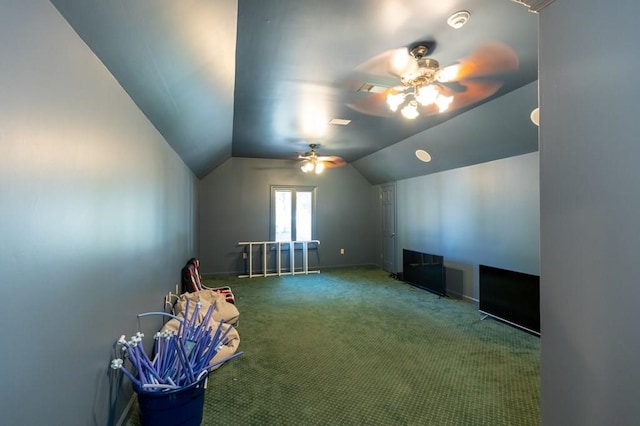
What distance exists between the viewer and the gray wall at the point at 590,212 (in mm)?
782

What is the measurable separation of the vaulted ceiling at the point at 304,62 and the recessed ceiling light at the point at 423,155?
60 centimetres

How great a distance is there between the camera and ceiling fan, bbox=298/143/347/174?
5570 mm

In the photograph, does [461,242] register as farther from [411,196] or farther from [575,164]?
[575,164]

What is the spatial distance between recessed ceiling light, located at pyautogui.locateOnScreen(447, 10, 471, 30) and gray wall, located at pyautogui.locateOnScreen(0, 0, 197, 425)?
2.01 m

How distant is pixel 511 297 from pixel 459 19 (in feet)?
10.7

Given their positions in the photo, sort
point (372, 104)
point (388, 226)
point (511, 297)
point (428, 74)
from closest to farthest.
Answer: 1. point (428, 74)
2. point (372, 104)
3. point (511, 297)
4. point (388, 226)

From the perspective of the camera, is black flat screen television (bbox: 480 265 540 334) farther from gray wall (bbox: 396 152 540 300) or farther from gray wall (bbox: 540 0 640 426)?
gray wall (bbox: 540 0 640 426)

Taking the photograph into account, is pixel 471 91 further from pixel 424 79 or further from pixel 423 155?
pixel 423 155

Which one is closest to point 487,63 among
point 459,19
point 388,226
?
point 459,19

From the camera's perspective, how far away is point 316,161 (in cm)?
560

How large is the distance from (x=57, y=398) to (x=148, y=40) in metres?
1.67

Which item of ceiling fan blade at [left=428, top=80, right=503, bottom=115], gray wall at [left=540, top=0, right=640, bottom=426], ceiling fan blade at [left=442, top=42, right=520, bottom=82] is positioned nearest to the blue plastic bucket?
gray wall at [left=540, top=0, right=640, bottom=426]

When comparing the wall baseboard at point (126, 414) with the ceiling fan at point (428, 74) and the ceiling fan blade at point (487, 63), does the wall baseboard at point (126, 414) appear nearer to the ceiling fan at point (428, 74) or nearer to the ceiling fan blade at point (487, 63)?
the ceiling fan at point (428, 74)

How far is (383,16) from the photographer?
1.84 meters
